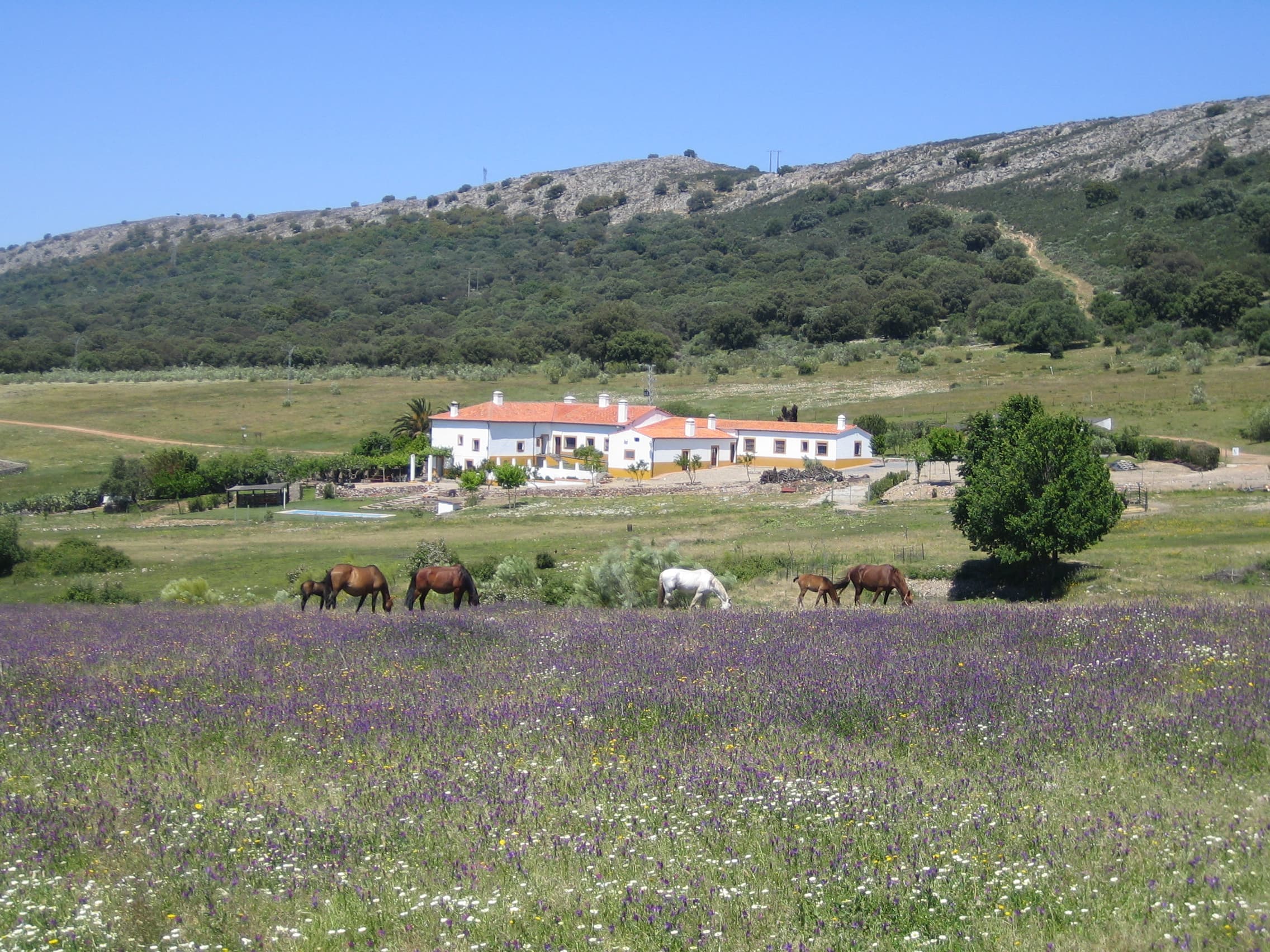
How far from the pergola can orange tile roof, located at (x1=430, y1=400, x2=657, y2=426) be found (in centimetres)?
1590

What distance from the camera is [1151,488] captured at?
51.7 metres

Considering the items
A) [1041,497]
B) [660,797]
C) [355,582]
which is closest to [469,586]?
[355,582]

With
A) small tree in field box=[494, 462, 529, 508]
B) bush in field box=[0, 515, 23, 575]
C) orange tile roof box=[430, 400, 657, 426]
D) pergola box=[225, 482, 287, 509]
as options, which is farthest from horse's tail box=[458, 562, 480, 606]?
orange tile roof box=[430, 400, 657, 426]

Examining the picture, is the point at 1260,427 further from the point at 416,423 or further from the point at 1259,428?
the point at 416,423

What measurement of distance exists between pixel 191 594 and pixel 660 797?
94.1 feet

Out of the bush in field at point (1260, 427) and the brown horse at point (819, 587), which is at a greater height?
the bush in field at point (1260, 427)

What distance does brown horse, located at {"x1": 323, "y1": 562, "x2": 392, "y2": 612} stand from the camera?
2481cm

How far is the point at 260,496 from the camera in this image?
76.4 metres

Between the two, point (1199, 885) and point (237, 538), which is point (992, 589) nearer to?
point (1199, 885)

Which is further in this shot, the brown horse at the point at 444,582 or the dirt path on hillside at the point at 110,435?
the dirt path on hillside at the point at 110,435

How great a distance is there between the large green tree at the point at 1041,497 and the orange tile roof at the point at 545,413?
169ft

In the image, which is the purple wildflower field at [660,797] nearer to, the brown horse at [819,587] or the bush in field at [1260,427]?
the brown horse at [819,587]

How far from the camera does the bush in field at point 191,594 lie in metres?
32.6

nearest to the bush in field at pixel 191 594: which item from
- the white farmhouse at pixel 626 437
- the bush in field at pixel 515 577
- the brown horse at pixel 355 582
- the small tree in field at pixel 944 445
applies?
the brown horse at pixel 355 582
